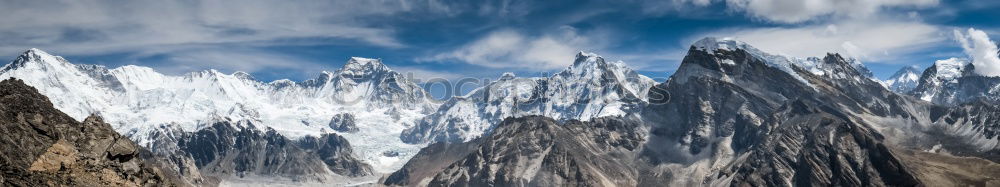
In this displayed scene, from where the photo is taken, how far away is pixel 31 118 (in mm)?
113312

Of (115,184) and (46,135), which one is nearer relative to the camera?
(115,184)

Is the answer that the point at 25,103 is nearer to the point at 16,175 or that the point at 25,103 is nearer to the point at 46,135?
the point at 46,135

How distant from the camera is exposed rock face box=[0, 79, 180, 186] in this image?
8675cm

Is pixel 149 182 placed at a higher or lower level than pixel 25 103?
lower

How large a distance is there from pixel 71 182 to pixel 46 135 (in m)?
26.4

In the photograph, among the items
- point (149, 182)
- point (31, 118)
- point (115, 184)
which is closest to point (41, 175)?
point (115, 184)

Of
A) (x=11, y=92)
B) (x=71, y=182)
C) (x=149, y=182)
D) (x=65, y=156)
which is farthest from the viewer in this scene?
(x=11, y=92)

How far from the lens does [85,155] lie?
314 feet

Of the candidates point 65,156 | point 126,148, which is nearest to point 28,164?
point 65,156

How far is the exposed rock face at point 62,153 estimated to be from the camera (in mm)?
86750

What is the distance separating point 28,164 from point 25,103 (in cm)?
3933

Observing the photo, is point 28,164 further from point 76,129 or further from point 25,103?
point 25,103

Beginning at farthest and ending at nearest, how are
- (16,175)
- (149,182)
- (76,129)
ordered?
1. (76,129)
2. (149,182)
3. (16,175)

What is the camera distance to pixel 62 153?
93.6m
